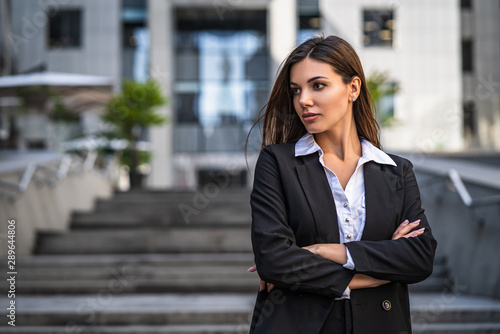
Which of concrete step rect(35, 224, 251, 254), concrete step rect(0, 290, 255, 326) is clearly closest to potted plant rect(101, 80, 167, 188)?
concrete step rect(35, 224, 251, 254)

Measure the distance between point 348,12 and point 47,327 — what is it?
17705mm

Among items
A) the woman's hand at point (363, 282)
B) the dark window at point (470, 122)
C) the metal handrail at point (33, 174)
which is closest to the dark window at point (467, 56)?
the dark window at point (470, 122)

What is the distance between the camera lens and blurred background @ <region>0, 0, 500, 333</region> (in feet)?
20.5

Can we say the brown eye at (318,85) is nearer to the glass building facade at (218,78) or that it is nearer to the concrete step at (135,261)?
the concrete step at (135,261)

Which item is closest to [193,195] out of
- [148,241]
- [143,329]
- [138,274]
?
[148,241]

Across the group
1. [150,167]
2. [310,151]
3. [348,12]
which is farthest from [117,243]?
[348,12]

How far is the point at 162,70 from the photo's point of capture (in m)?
20.2

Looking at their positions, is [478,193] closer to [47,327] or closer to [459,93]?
[47,327]

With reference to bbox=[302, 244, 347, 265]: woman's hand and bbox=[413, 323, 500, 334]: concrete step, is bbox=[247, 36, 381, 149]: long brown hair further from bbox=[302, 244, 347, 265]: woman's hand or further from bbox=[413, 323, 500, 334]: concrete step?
bbox=[413, 323, 500, 334]: concrete step

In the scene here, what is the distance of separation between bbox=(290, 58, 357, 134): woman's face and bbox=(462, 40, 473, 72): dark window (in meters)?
23.4

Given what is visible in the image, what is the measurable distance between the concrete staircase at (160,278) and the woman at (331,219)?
11.5 ft

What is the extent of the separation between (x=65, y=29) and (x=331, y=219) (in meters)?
21.6

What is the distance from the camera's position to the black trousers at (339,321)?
1.90 meters

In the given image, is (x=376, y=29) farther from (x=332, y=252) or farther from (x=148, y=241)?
(x=332, y=252)
